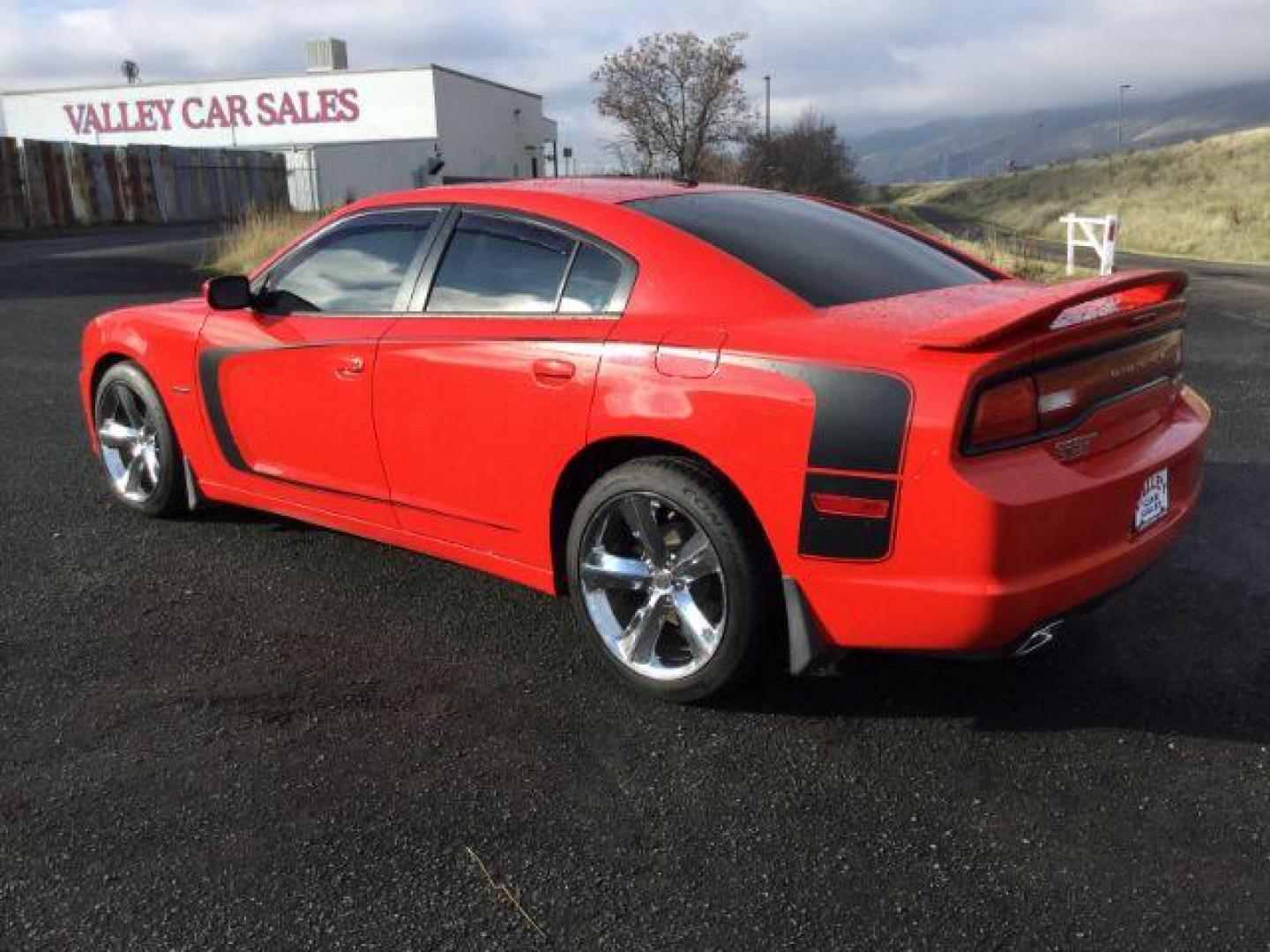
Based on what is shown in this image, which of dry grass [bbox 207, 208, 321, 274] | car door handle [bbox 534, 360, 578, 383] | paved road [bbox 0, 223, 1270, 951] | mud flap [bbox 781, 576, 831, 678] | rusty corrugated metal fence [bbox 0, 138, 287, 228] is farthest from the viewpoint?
rusty corrugated metal fence [bbox 0, 138, 287, 228]

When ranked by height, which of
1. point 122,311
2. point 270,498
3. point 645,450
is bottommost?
point 270,498

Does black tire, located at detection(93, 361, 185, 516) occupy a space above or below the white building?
below

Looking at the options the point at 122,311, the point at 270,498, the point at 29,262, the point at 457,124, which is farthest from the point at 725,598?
the point at 457,124

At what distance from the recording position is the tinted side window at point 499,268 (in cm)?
345

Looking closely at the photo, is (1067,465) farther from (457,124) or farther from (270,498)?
(457,124)

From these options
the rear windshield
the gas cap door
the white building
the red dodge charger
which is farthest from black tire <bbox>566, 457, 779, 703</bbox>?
the white building

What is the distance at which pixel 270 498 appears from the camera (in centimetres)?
438

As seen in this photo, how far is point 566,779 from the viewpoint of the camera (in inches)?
112

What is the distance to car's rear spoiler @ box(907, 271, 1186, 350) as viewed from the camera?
262 cm

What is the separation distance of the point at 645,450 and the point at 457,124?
5490cm

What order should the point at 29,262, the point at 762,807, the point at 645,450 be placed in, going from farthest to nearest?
1. the point at 29,262
2. the point at 645,450
3. the point at 762,807

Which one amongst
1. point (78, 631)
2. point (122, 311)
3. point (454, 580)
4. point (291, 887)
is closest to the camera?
point (291, 887)

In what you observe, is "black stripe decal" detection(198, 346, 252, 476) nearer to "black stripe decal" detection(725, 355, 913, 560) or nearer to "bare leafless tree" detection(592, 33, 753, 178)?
"black stripe decal" detection(725, 355, 913, 560)

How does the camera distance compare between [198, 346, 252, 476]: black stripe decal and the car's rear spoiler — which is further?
[198, 346, 252, 476]: black stripe decal
